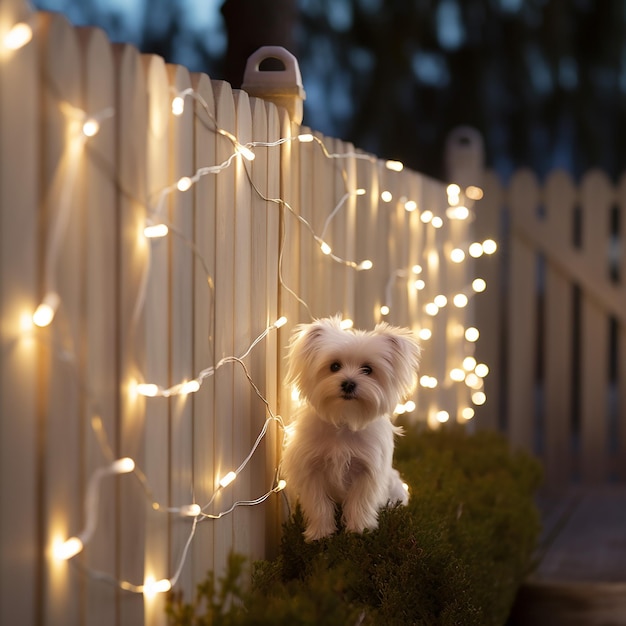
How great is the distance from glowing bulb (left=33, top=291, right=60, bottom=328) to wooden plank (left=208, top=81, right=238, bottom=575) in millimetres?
983

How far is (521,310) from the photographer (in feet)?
25.5

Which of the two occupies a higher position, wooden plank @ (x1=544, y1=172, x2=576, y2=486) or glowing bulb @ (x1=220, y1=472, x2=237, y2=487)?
wooden plank @ (x1=544, y1=172, x2=576, y2=486)

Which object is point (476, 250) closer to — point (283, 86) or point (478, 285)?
point (478, 285)

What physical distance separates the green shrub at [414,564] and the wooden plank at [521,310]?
8.52ft

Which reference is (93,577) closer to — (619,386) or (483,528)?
(483,528)

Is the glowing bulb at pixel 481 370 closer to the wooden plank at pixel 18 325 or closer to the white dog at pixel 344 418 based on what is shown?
the white dog at pixel 344 418

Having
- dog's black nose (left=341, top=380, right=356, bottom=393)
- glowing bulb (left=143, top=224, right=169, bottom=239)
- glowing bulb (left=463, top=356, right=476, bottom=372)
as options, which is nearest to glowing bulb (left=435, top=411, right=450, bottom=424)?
glowing bulb (left=463, top=356, right=476, bottom=372)

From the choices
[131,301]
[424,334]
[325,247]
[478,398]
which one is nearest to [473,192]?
[478,398]

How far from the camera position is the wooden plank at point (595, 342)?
7617 mm

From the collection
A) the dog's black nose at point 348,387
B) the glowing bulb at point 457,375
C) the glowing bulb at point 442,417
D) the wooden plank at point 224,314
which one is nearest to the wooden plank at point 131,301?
the wooden plank at point 224,314

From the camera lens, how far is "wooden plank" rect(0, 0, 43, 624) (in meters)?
2.10

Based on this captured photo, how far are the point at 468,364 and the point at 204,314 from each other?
167 inches

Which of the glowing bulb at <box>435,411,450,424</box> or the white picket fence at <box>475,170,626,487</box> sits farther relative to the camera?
the white picket fence at <box>475,170,626,487</box>

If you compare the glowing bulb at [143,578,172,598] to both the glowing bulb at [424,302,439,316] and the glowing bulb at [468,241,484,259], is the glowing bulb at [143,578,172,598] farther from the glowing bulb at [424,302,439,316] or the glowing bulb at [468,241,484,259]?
the glowing bulb at [468,241,484,259]
